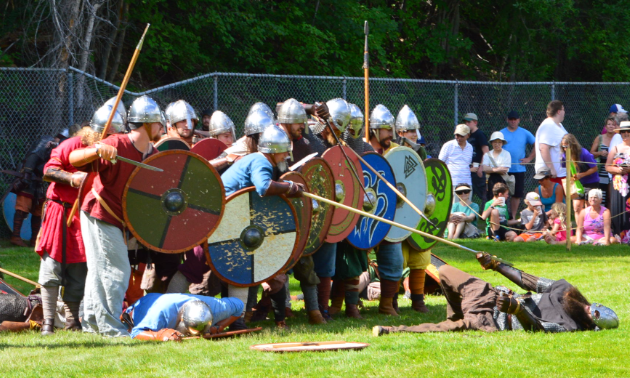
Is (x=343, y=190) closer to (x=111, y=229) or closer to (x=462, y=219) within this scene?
(x=111, y=229)

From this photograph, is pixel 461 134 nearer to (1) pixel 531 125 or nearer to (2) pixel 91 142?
(1) pixel 531 125

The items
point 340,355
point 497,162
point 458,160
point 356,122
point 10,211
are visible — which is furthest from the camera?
point 497,162

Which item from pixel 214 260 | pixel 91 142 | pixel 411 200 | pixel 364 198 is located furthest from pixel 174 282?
pixel 411 200

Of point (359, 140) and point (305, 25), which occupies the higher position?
point (305, 25)

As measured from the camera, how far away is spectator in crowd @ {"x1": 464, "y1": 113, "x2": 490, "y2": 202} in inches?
472

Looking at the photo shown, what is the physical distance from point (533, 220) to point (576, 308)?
238 inches

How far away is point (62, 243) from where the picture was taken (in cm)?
555

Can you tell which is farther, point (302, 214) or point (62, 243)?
point (302, 214)

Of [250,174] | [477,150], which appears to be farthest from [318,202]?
[477,150]

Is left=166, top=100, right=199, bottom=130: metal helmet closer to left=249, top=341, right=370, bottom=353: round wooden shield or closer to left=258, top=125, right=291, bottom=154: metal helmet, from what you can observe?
left=258, top=125, right=291, bottom=154: metal helmet

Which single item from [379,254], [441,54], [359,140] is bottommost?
[379,254]

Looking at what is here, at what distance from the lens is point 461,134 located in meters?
11.5

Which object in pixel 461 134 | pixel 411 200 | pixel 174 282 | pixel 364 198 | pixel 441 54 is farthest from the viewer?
pixel 441 54

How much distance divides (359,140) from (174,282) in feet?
6.19
